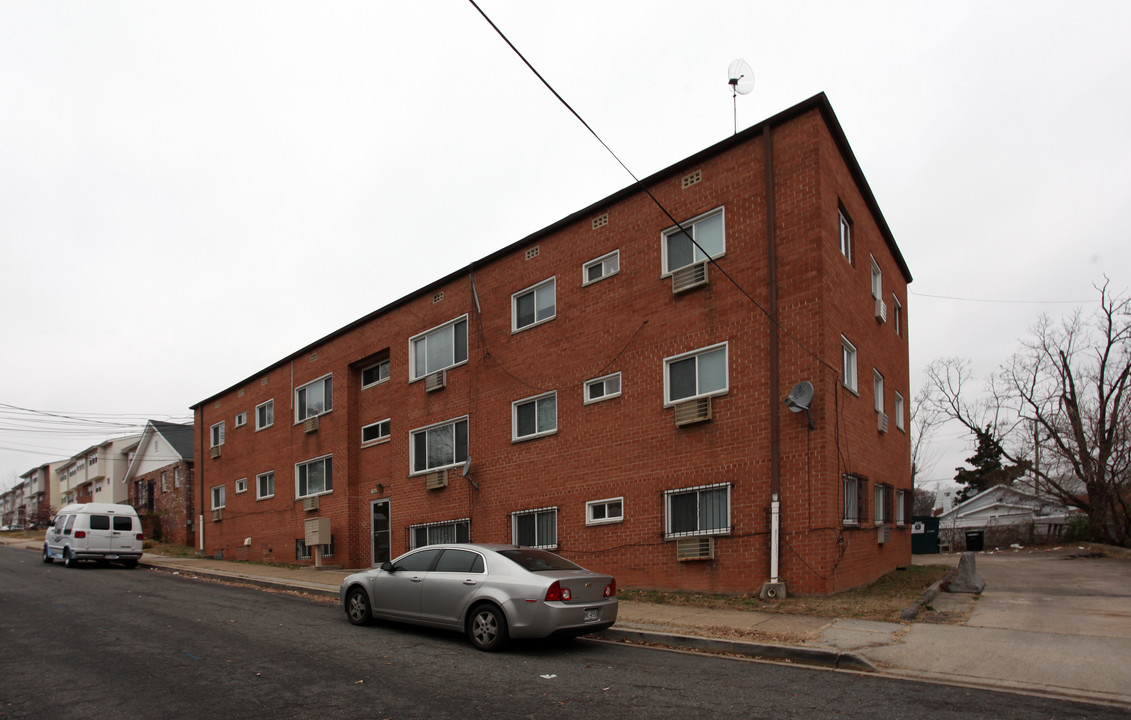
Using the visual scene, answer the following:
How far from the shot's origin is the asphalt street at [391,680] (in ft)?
22.5

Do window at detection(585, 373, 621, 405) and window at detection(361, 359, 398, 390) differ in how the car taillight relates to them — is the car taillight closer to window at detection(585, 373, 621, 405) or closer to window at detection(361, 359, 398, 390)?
window at detection(585, 373, 621, 405)

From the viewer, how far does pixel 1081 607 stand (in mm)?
12656

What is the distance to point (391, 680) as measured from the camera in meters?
8.00

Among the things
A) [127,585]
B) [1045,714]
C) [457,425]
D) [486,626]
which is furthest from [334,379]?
[1045,714]

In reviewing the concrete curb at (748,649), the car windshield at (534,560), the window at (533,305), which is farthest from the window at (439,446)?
the concrete curb at (748,649)

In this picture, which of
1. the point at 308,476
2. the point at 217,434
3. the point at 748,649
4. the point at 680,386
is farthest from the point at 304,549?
the point at 748,649

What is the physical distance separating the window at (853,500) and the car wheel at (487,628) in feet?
24.1

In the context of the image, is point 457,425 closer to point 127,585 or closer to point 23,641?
point 127,585

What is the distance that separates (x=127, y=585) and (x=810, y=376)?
51.7 ft

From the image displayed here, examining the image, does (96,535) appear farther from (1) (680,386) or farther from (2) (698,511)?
(2) (698,511)

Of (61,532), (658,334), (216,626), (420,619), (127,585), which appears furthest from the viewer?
Result: (61,532)

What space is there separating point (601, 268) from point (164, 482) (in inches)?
1535

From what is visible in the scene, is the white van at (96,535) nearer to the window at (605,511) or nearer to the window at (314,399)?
the window at (314,399)

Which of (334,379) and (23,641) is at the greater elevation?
(334,379)
